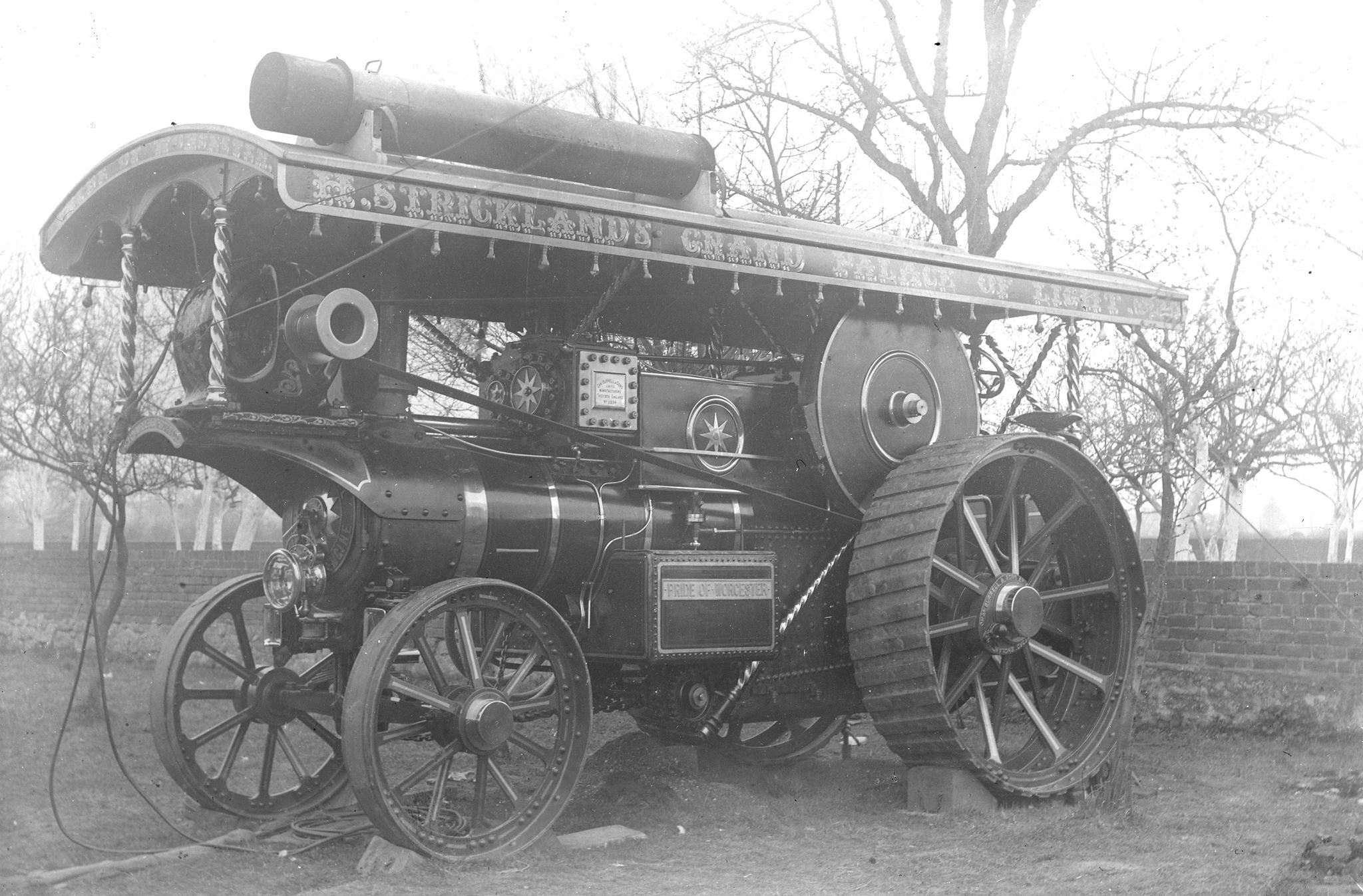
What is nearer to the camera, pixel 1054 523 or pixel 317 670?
pixel 317 670

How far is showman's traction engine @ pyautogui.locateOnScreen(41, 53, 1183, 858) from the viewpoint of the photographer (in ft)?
16.4

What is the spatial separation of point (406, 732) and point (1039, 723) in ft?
10.1

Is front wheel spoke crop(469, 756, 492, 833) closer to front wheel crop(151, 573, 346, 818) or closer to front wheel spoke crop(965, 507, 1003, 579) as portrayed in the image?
front wheel crop(151, 573, 346, 818)

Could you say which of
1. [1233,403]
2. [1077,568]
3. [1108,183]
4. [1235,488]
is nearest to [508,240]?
[1077,568]

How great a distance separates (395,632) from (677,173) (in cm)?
231

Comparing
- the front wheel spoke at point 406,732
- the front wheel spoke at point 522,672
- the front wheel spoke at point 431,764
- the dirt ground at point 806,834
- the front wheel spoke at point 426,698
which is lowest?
the dirt ground at point 806,834

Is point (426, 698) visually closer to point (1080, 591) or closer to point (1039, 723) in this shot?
point (1039, 723)

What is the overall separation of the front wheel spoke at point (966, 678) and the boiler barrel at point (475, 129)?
2.51 meters

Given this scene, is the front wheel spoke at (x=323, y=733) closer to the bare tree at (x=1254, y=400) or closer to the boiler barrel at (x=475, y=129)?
the boiler barrel at (x=475, y=129)

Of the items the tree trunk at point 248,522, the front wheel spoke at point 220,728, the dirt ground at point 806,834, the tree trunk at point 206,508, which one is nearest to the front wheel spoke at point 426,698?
the dirt ground at point 806,834

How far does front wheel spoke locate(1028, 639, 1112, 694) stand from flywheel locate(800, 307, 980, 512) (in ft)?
3.54

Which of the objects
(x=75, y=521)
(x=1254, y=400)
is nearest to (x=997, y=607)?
(x=1254, y=400)

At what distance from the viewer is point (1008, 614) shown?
6.12m

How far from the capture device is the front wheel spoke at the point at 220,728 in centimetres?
569
